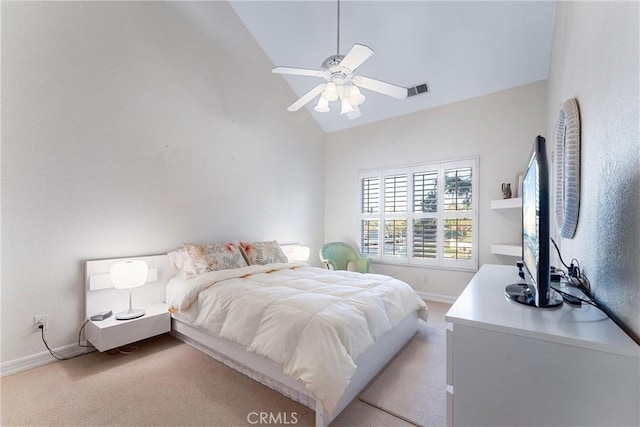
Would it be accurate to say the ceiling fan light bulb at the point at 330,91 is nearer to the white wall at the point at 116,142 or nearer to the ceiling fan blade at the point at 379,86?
the ceiling fan blade at the point at 379,86

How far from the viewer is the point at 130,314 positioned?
2441mm

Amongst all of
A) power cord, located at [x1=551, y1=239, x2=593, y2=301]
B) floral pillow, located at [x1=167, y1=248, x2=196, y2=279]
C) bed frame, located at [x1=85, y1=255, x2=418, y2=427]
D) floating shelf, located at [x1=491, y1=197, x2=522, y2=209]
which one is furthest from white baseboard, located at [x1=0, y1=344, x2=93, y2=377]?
floating shelf, located at [x1=491, y1=197, x2=522, y2=209]

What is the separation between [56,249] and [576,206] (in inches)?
149

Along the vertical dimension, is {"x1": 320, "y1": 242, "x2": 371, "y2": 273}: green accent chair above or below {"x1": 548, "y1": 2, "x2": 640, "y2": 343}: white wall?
below

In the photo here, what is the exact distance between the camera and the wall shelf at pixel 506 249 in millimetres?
3105

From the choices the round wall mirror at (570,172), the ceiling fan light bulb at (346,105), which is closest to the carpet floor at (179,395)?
the round wall mirror at (570,172)

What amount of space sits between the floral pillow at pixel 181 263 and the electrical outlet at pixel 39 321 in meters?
1.02

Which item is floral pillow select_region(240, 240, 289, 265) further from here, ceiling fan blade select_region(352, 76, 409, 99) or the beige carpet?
ceiling fan blade select_region(352, 76, 409, 99)

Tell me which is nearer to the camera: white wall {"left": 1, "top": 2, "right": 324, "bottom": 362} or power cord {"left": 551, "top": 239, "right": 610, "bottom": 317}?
power cord {"left": 551, "top": 239, "right": 610, "bottom": 317}

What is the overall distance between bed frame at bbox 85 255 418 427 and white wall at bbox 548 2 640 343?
134 centimetres

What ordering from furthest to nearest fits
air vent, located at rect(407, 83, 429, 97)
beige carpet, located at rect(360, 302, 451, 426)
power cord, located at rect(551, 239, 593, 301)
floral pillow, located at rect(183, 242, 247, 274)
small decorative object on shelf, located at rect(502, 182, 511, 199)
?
air vent, located at rect(407, 83, 429, 97), small decorative object on shelf, located at rect(502, 182, 511, 199), floral pillow, located at rect(183, 242, 247, 274), beige carpet, located at rect(360, 302, 451, 426), power cord, located at rect(551, 239, 593, 301)

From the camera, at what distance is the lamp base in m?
2.37

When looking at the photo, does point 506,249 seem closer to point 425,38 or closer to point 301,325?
point 425,38

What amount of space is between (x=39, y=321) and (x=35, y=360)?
11.8 inches
